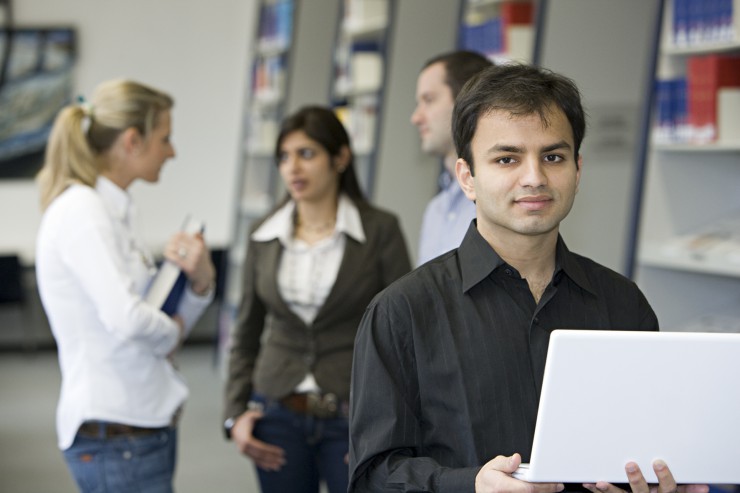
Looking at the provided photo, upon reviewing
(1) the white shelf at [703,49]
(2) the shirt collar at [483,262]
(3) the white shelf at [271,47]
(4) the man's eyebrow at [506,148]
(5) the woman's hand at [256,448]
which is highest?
(3) the white shelf at [271,47]

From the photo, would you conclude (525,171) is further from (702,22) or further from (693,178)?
(693,178)

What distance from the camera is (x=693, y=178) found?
3668 mm

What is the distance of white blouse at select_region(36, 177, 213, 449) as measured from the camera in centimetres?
232

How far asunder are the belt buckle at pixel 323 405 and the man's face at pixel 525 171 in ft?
3.88

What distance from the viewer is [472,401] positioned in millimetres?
1536

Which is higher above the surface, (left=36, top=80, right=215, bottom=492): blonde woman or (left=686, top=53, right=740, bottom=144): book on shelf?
(left=686, top=53, right=740, bottom=144): book on shelf

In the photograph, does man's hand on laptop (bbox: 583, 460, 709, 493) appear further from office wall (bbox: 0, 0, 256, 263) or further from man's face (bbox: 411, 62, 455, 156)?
office wall (bbox: 0, 0, 256, 263)

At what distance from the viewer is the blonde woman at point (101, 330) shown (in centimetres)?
233

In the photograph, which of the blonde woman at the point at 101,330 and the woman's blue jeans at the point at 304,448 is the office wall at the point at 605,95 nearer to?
the woman's blue jeans at the point at 304,448

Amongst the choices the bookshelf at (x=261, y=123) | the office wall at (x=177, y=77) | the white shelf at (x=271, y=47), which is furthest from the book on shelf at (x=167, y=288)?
the office wall at (x=177, y=77)

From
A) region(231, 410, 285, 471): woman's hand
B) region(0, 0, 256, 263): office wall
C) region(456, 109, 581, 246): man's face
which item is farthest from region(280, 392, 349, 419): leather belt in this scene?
region(0, 0, 256, 263): office wall

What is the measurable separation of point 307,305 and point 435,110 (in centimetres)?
68

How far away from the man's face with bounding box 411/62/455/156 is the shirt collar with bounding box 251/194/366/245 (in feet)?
1.14

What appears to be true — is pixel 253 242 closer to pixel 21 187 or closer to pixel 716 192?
pixel 716 192
